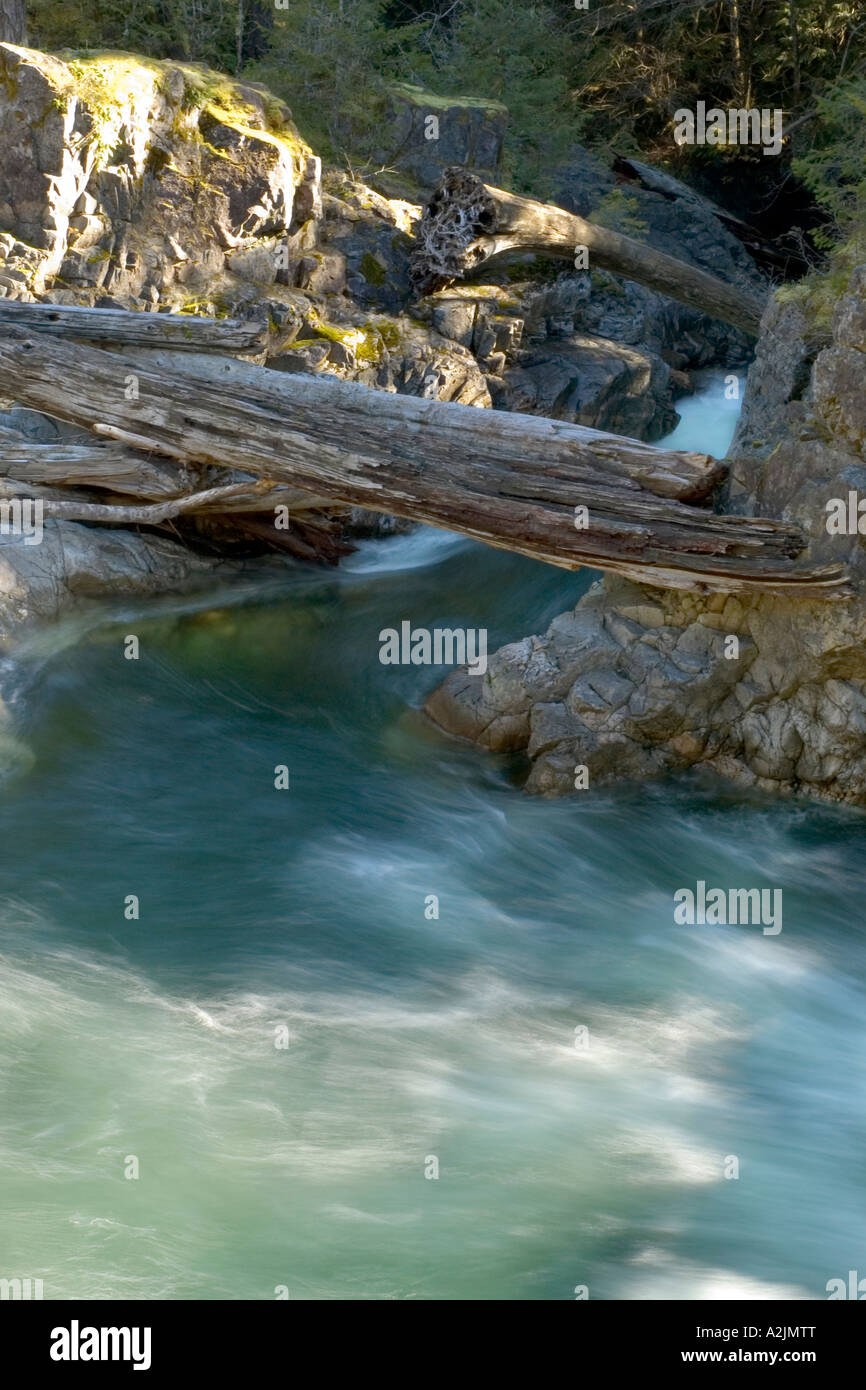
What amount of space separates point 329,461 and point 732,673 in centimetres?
310

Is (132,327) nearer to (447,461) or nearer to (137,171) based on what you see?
(447,461)

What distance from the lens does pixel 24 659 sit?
8602mm

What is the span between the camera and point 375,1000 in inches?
240

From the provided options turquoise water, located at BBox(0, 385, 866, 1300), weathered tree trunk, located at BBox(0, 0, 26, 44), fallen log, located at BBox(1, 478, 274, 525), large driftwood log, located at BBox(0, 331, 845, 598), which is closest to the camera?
turquoise water, located at BBox(0, 385, 866, 1300)

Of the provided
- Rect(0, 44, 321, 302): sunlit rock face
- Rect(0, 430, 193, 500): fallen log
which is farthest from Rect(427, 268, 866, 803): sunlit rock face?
Rect(0, 44, 321, 302): sunlit rock face

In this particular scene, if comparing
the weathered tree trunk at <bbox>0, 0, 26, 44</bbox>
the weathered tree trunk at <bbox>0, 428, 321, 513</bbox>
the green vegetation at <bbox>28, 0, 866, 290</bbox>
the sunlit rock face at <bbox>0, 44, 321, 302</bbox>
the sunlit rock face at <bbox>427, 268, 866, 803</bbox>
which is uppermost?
the green vegetation at <bbox>28, 0, 866, 290</bbox>

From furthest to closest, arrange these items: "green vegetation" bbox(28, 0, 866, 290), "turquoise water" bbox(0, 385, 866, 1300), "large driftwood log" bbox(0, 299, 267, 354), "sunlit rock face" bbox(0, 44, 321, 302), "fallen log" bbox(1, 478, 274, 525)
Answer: "green vegetation" bbox(28, 0, 866, 290) < "sunlit rock face" bbox(0, 44, 321, 302) < "fallen log" bbox(1, 478, 274, 525) < "large driftwood log" bbox(0, 299, 267, 354) < "turquoise water" bbox(0, 385, 866, 1300)

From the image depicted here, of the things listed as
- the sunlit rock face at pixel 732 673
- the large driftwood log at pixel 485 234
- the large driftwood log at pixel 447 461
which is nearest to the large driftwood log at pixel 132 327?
the large driftwood log at pixel 447 461

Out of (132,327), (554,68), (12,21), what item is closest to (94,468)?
(132,327)

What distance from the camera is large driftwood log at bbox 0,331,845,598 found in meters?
7.89

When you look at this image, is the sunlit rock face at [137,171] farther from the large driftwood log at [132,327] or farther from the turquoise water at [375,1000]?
the turquoise water at [375,1000]

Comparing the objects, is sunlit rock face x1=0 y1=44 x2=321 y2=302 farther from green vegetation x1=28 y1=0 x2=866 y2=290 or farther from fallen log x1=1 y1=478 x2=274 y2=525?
fallen log x1=1 y1=478 x2=274 y2=525

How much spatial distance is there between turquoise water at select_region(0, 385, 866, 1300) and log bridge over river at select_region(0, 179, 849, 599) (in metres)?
1.12

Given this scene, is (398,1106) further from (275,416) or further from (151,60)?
(151,60)
